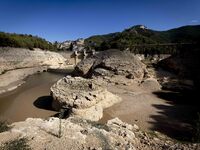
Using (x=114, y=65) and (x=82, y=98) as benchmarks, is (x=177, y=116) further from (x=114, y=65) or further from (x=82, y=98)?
(x=114, y=65)

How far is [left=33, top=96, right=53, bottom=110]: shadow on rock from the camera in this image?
17234mm

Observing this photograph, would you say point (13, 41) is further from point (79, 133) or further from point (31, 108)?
point (79, 133)

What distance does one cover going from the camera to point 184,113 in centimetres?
1606

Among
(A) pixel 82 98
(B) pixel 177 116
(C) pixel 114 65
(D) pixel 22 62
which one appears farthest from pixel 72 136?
(D) pixel 22 62

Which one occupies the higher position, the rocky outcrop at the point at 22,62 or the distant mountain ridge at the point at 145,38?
the distant mountain ridge at the point at 145,38

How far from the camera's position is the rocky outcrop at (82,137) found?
8.44 meters

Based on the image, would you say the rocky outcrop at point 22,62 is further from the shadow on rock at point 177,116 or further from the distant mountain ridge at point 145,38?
the shadow on rock at point 177,116

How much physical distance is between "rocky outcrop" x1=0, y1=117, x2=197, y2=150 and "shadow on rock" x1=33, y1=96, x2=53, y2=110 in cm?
629

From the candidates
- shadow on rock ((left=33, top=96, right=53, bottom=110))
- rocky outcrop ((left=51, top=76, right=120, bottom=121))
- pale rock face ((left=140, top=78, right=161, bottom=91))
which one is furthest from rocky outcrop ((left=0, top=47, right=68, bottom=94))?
pale rock face ((left=140, top=78, right=161, bottom=91))

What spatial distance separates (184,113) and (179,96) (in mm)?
5110

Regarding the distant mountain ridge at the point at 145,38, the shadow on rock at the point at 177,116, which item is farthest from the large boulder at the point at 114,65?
the distant mountain ridge at the point at 145,38

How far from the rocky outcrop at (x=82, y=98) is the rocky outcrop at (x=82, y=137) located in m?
3.16

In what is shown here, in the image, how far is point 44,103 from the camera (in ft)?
59.6

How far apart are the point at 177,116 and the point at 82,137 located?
8622 millimetres
